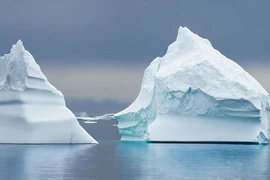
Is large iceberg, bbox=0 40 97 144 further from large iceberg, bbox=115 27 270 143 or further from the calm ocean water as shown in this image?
large iceberg, bbox=115 27 270 143

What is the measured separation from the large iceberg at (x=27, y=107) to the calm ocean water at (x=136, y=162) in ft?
2.80

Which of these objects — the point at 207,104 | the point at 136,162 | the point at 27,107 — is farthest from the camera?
the point at 207,104

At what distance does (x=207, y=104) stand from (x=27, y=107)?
29.2ft

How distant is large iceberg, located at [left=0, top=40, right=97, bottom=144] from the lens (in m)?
38.6

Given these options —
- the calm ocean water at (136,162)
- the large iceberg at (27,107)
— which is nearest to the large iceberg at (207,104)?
the calm ocean water at (136,162)

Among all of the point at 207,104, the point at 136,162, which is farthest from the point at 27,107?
the point at 207,104

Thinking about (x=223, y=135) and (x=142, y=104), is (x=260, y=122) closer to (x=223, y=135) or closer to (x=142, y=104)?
(x=223, y=135)

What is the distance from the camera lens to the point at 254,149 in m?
43.7

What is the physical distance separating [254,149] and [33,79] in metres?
12.5

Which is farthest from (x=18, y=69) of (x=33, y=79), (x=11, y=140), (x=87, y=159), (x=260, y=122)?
(x=260, y=122)

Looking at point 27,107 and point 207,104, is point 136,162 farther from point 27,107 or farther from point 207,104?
point 207,104

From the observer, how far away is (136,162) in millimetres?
34250

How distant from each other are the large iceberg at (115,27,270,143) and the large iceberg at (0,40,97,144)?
5331 mm

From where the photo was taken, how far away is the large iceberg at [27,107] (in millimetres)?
38562
